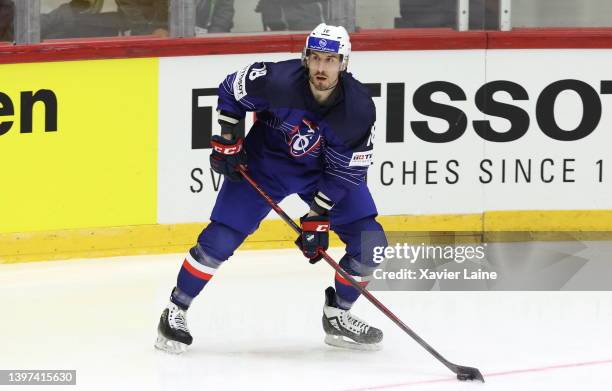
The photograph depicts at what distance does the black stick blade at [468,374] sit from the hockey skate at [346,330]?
51 cm

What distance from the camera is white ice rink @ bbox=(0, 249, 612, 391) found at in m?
5.04

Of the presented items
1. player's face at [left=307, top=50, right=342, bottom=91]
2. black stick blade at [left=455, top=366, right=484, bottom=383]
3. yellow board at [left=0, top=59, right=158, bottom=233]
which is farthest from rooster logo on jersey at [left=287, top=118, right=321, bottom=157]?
yellow board at [left=0, top=59, right=158, bottom=233]

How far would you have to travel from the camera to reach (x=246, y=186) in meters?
5.27

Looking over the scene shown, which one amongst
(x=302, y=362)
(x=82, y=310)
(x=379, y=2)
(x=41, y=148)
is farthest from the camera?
(x=379, y=2)

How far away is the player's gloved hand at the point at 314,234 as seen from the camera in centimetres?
510

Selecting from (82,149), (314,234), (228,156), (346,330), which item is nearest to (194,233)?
(82,149)

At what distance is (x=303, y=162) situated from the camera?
523 centimetres

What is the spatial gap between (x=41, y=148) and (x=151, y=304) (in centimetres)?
114

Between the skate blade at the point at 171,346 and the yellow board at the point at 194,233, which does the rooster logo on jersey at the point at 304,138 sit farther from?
the yellow board at the point at 194,233

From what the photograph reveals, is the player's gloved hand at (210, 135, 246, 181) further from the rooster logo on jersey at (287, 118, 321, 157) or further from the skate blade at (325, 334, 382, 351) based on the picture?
the skate blade at (325, 334, 382, 351)

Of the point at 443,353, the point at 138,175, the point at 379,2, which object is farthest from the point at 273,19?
the point at 443,353

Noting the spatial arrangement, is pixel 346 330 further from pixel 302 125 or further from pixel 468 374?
pixel 302 125

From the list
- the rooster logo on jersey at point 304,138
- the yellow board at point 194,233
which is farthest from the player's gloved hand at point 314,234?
the yellow board at point 194,233

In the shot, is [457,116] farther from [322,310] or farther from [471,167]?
[322,310]
